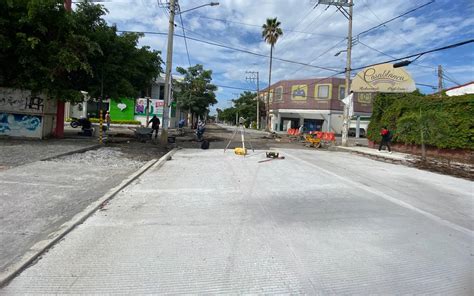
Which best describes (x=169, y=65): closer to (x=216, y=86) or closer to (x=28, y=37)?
(x=28, y=37)

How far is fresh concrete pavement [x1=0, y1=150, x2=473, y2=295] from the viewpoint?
346 cm

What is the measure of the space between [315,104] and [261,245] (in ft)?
168

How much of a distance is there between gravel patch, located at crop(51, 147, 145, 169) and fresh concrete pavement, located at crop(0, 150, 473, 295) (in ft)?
10.6

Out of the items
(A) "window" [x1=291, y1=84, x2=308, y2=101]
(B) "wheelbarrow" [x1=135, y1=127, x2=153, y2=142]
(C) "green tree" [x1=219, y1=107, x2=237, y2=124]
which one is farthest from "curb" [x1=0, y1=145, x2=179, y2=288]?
(C) "green tree" [x1=219, y1=107, x2=237, y2=124]

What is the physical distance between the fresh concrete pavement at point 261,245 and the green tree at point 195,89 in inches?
1328

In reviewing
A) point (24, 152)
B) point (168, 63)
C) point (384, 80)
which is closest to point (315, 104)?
point (384, 80)

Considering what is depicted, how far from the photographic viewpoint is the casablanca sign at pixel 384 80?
83.3ft

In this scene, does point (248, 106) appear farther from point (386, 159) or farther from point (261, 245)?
point (261, 245)

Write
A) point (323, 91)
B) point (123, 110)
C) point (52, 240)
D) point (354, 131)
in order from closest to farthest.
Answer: point (52, 240), point (123, 110), point (354, 131), point (323, 91)

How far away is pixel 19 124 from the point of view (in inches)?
607

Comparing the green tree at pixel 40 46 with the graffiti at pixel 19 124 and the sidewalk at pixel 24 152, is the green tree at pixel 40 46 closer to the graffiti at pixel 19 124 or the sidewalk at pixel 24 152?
the graffiti at pixel 19 124

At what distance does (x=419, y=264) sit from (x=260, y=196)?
3794 millimetres

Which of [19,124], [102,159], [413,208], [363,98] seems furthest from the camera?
[363,98]

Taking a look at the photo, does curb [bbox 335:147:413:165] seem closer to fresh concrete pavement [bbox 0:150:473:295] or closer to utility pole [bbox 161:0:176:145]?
fresh concrete pavement [bbox 0:150:473:295]
